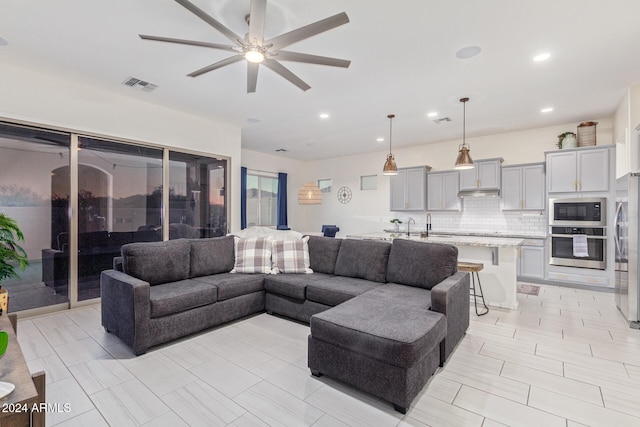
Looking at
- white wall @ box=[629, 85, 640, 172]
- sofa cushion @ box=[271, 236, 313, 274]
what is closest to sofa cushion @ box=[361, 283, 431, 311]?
sofa cushion @ box=[271, 236, 313, 274]

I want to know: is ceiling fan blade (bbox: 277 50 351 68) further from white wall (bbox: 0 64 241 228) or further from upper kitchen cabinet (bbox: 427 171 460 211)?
upper kitchen cabinet (bbox: 427 171 460 211)

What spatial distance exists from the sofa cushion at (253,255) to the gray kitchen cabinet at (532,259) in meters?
4.54

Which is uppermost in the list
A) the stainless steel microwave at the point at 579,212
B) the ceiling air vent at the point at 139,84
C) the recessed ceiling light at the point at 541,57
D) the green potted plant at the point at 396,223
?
the ceiling air vent at the point at 139,84

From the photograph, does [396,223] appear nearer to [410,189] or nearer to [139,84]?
[410,189]

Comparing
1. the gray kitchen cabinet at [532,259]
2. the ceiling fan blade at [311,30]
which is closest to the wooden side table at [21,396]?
the ceiling fan blade at [311,30]

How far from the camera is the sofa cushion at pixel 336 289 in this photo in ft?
9.91

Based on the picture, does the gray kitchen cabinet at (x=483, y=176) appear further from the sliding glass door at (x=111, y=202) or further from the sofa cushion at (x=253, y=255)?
the sliding glass door at (x=111, y=202)

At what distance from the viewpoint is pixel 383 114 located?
4930 mm

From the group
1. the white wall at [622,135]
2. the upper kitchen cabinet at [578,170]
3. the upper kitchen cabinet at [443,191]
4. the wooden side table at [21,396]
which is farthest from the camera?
the upper kitchen cabinet at [443,191]

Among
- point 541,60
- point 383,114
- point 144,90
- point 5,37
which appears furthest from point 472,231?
point 5,37

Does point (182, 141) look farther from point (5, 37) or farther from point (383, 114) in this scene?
point (383, 114)

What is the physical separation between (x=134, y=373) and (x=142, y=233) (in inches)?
111

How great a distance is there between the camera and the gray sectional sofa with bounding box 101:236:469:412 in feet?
6.45

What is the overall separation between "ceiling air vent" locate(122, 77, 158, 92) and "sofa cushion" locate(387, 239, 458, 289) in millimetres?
3681
